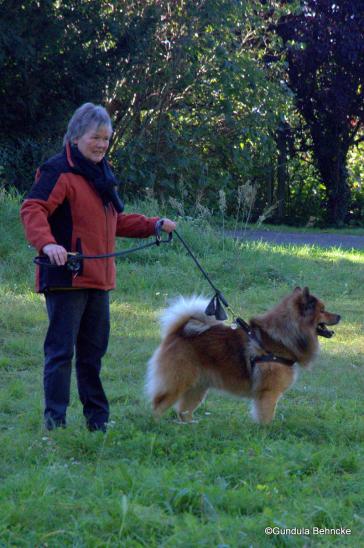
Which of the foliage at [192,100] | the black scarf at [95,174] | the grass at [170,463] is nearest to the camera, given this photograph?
the grass at [170,463]

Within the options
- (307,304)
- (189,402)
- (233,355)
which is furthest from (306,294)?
(189,402)

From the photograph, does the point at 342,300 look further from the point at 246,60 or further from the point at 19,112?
the point at 246,60

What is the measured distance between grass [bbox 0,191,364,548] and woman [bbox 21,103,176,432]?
47 centimetres

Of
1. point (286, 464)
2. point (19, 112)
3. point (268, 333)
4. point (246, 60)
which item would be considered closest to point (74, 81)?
point (19, 112)

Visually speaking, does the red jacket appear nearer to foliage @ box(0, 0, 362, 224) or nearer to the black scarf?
the black scarf

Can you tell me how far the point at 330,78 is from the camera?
2248cm

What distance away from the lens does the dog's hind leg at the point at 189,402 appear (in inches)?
203

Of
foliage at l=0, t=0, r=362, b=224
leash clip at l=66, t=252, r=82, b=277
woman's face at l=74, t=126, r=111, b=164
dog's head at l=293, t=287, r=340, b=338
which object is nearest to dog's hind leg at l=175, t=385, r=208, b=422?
dog's head at l=293, t=287, r=340, b=338

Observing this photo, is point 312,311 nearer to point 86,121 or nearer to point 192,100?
point 86,121

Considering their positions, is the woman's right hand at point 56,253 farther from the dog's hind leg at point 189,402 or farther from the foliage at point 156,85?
the foliage at point 156,85

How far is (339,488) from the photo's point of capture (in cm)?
384

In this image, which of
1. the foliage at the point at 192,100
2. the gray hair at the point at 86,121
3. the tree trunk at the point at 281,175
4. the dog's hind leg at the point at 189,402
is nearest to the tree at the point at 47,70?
the foliage at the point at 192,100

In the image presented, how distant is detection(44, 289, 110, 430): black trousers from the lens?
14.5ft

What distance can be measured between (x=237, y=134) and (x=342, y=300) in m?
9.68
